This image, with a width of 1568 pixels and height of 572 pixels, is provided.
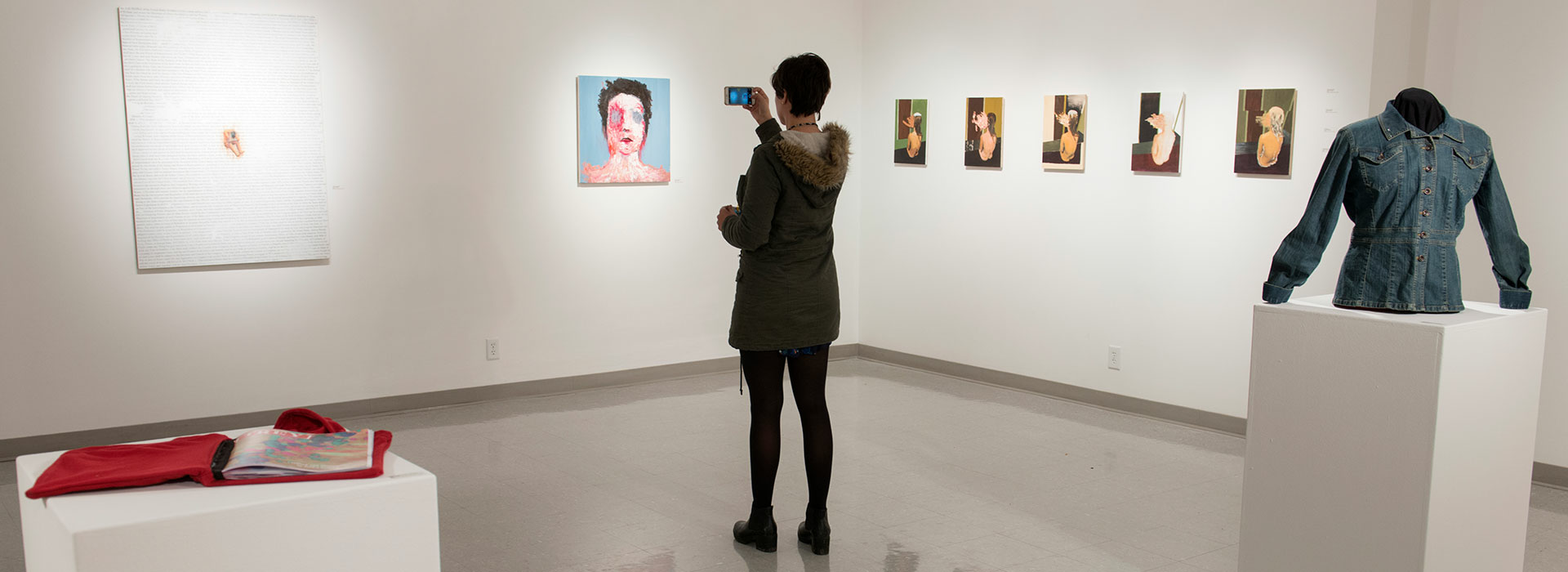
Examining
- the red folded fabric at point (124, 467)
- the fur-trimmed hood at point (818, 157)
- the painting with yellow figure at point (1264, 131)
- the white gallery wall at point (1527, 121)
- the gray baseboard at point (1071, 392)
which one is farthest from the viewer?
the gray baseboard at point (1071, 392)

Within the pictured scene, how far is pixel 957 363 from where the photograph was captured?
704cm

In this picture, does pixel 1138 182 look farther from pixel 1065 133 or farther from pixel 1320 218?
pixel 1320 218

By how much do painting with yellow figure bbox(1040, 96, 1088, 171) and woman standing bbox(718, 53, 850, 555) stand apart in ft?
9.61

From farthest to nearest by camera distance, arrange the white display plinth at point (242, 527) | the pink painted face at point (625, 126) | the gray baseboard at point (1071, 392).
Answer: the pink painted face at point (625, 126), the gray baseboard at point (1071, 392), the white display plinth at point (242, 527)

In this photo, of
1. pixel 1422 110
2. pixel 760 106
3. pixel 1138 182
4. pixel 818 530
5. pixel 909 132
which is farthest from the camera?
pixel 909 132

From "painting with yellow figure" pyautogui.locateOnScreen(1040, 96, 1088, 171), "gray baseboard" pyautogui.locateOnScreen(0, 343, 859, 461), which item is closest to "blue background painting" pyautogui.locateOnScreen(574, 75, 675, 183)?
"gray baseboard" pyautogui.locateOnScreen(0, 343, 859, 461)

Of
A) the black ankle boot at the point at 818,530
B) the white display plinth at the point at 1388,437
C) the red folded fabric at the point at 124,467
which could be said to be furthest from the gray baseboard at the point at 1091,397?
the red folded fabric at the point at 124,467

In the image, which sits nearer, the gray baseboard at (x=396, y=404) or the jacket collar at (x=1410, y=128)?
the jacket collar at (x=1410, y=128)

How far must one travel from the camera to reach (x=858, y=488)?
464 cm

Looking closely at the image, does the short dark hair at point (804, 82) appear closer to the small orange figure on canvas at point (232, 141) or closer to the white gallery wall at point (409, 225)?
the white gallery wall at point (409, 225)

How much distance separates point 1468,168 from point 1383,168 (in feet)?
0.86

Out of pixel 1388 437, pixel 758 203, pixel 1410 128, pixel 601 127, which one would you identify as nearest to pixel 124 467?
pixel 758 203

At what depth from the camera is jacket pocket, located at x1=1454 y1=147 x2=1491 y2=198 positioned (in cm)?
309

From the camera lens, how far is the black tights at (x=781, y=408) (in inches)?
143
